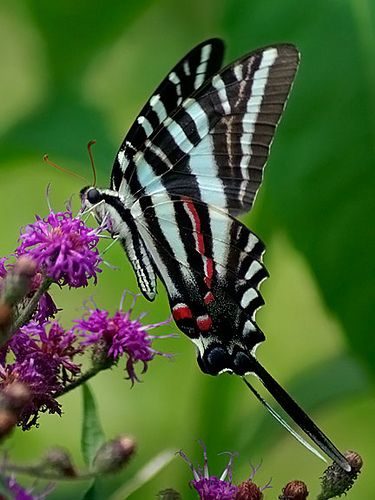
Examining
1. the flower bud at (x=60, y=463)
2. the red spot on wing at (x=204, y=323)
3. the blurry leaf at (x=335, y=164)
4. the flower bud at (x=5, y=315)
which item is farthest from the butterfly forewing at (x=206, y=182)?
the flower bud at (x=60, y=463)

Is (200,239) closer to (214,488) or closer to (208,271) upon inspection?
(208,271)

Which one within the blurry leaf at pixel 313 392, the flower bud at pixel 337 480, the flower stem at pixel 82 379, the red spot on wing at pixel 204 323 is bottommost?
the blurry leaf at pixel 313 392

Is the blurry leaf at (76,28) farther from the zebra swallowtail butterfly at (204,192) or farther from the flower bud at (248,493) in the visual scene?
the flower bud at (248,493)

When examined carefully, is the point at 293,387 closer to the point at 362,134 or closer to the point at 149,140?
the point at 362,134

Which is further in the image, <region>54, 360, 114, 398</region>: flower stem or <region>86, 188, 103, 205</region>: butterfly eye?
<region>86, 188, 103, 205</region>: butterfly eye

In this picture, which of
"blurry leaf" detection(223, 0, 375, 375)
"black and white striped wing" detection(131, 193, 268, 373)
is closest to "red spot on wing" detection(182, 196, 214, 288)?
"black and white striped wing" detection(131, 193, 268, 373)

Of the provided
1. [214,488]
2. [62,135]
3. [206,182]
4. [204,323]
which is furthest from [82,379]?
[62,135]

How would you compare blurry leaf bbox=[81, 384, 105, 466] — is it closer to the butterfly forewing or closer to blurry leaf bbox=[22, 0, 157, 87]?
the butterfly forewing
